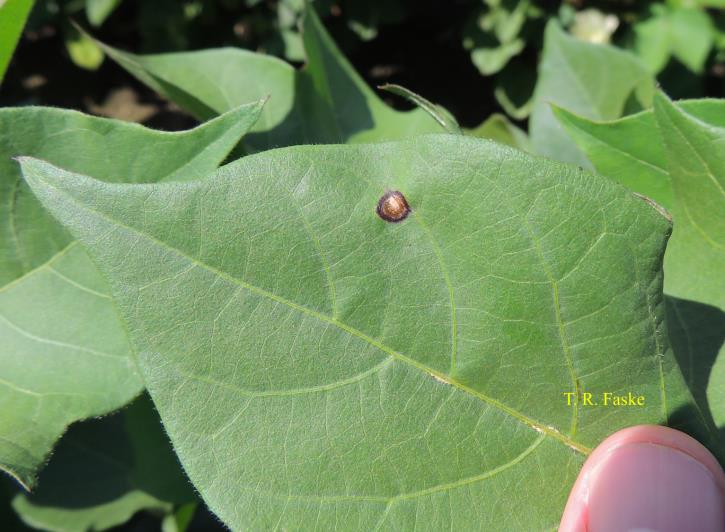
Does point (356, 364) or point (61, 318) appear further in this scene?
point (61, 318)

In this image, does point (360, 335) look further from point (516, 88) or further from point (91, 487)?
point (516, 88)

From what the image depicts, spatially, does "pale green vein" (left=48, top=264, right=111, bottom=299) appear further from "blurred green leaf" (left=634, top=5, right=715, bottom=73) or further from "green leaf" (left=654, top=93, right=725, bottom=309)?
"blurred green leaf" (left=634, top=5, right=715, bottom=73)

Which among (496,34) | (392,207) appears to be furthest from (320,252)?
(496,34)

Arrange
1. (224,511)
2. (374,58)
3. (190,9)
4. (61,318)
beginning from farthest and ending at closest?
(374,58) < (190,9) < (61,318) < (224,511)

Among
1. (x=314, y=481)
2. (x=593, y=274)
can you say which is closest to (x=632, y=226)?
(x=593, y=274)

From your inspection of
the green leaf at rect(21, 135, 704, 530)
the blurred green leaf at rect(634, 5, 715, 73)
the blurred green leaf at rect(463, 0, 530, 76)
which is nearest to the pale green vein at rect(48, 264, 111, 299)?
the green leaf at rect(21, 135, 704, 530)

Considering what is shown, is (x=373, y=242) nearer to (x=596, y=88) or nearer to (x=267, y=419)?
(x=267, y=419)
